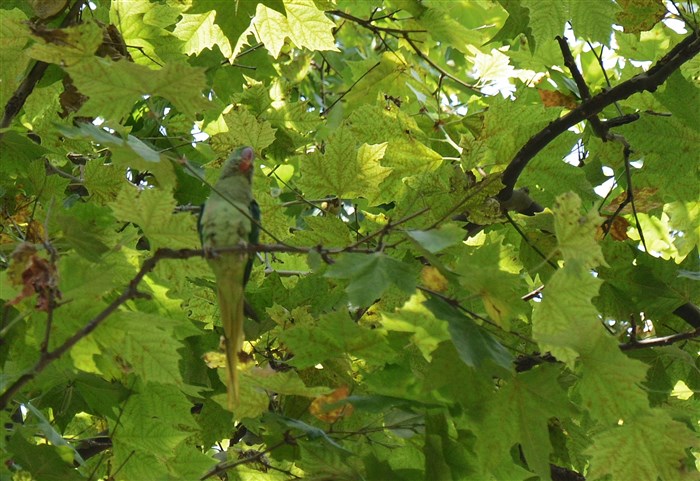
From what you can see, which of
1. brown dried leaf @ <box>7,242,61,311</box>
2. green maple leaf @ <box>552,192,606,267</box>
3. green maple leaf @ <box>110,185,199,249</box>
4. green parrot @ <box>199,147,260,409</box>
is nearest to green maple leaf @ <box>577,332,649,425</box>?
green maple leaf @ <box>552,192,606,267</box>

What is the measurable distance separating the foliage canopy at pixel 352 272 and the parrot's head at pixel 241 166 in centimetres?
18

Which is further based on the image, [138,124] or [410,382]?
[138,124]

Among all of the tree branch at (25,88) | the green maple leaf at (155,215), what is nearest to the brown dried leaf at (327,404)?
the green maple leaf at (155,215)

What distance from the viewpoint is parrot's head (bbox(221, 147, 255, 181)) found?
103 inches

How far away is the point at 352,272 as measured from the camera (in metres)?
1.66

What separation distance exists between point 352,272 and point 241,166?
3.49ft

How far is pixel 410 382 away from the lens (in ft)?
6.89

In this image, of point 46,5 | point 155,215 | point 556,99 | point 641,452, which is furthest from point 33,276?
point 556,99

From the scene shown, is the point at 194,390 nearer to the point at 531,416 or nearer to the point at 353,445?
the point at 353,445

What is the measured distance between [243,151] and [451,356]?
3.66 feet

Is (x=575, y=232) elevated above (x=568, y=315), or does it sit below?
above

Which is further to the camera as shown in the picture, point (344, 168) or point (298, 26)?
point (298, 26)

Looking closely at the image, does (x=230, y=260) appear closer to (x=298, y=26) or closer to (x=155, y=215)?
(x=155, y=215)

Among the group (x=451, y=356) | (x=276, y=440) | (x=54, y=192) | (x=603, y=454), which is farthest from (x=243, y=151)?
(x=603, y=454)
